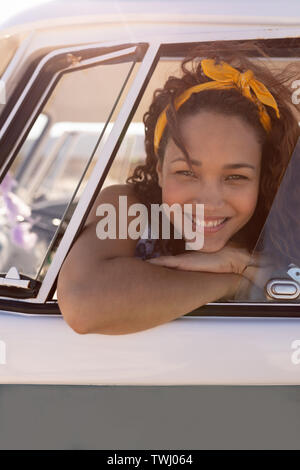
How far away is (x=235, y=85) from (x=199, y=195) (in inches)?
12.0

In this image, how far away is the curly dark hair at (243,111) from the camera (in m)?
1.60

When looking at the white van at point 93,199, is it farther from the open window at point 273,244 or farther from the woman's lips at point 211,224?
the woman's lips at point 211,224

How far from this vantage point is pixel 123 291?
4.88 feet

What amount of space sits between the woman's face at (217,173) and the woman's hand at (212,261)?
30 mm

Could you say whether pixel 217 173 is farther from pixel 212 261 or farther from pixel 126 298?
pixel 126 298

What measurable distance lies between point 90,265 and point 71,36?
0.56 meters

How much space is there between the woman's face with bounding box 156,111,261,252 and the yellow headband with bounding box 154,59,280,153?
0.23 ft

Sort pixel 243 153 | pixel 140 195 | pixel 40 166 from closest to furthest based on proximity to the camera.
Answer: pixel 243 153 < pixel 140 195 < pixel 40 166

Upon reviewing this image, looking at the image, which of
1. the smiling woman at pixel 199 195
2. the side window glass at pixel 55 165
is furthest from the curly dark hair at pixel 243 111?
the side window glass at pixel 55 165

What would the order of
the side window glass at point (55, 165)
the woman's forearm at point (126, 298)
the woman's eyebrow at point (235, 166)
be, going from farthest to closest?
the side window glass at point (55, 165) → the woman's eyebrow at point (235, 166) → the woman's forearm at point (126, 298)

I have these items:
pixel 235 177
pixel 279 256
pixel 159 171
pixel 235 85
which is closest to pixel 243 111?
pixel 235 85

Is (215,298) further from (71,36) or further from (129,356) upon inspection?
(71,36)
